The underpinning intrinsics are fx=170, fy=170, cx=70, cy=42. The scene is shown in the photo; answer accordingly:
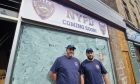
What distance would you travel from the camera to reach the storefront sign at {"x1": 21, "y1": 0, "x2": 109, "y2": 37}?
156 inches

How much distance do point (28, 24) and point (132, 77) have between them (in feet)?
21.3

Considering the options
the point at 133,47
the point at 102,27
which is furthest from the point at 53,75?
the point at 133,47

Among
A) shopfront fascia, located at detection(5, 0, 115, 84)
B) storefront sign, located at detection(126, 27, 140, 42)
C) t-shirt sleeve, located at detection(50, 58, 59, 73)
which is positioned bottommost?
t-shirt sleeve, located at detection(50, 58, 59, 73)

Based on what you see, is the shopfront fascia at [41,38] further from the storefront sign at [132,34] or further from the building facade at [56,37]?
the storefront sign at [132,34]

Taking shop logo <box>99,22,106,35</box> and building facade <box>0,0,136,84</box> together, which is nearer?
building facade <box>0,0,136,84</box>

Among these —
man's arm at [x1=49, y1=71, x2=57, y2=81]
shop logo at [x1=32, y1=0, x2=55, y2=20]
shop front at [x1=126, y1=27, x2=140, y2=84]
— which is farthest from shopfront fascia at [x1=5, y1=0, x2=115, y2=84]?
shop front at [x1=126, y1=27, x2=140, y2=84]

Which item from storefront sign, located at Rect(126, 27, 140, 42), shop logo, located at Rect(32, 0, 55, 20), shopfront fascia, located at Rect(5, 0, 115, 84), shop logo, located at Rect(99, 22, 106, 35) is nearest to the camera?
shopfront fascia, located at Rect(5, 0, 115, 84)

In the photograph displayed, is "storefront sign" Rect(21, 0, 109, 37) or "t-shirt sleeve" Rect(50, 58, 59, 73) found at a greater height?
"storefront sign" Rect(21, 0, 109, 37)

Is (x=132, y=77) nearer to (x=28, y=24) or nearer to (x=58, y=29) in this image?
(x=58, y=29)

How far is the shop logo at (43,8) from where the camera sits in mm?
4168

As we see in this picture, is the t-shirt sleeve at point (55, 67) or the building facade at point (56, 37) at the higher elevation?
the building facade at point (56, 37)

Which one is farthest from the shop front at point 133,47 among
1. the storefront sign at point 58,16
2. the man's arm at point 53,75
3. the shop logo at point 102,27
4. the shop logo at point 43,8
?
the man's arm at point 53,75

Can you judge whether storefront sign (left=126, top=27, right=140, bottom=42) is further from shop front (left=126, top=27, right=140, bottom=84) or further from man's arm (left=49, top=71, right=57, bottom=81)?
man's arm (left=49, top=71, right=57, bottom=81)

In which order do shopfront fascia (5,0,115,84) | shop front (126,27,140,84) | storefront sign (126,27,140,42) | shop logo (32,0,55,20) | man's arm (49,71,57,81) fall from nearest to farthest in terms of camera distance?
shopfront fascia (5,0,115,84) < man's arm (49,71,57,81) < shop logo (32,0,55,20) < shop front (126,27,140,84) < storefront sign (126,27,140,42)
